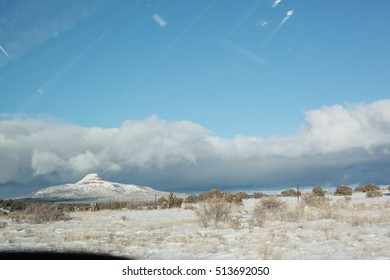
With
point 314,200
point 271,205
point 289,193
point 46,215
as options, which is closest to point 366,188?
point 289,193

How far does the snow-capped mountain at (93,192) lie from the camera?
96.2 meters

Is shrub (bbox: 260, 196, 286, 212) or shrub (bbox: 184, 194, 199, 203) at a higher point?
shrub (bbox: 184, 194, 199, 203)

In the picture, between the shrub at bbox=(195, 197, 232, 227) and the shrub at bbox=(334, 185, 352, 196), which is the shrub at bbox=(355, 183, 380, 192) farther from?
the shrub at bbox=(195, 197, 232, 227)

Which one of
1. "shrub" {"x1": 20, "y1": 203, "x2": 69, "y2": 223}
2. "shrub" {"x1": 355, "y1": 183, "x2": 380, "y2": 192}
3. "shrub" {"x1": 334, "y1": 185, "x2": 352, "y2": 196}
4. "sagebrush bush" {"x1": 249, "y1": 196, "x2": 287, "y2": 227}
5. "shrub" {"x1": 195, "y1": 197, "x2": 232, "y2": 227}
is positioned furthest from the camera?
"shrub" {"x1": 355, "y1": 183, "x2": 380, "y2": 192}

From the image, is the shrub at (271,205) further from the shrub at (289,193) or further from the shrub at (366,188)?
the shrub at (366,188)

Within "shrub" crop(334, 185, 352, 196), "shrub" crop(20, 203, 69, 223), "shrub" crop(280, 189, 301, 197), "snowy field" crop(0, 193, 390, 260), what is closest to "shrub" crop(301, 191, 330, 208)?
"snowy field" crop(0, 193, 390, 260)

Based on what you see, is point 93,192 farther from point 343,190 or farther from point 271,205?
point 271,205

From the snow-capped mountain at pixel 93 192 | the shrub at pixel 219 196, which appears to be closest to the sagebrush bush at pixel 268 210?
the shrub at pixel 219 196

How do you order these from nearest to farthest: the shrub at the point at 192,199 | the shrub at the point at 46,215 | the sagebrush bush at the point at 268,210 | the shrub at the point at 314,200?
the sagebrush bush at the point at 268,210, the shrub at the point at 314,200, the shrub at the point at 46,215, the shrub at the point at 192,199

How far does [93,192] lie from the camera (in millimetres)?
104562

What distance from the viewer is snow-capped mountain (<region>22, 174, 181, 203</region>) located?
96.2 m
